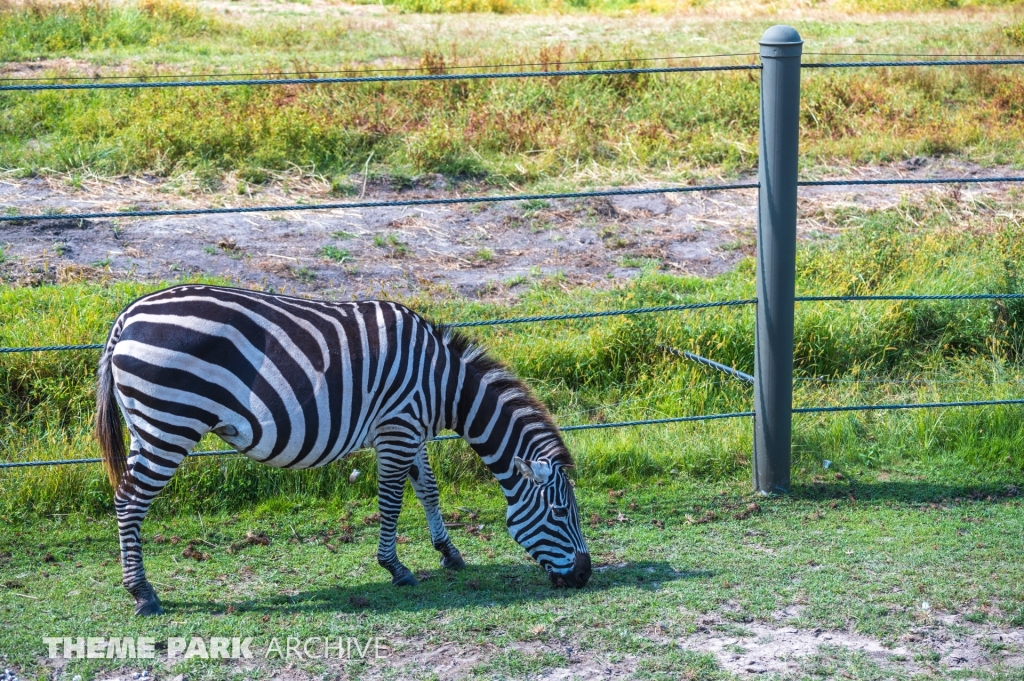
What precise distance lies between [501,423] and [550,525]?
0.48m

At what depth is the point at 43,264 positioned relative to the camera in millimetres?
7625

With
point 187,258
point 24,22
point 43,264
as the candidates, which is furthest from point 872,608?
point 24,22

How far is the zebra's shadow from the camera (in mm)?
4125

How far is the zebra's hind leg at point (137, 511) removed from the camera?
13.2 ft

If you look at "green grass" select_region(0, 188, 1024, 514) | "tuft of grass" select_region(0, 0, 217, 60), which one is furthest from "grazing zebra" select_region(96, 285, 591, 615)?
"tuft of grass" select_region(0, 0, 217, 60)

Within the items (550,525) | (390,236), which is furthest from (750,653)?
(390,236)

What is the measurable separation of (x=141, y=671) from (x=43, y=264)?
15.9 ft

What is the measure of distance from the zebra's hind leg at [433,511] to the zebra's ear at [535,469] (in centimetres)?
49

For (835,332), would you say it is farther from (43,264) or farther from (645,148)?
(43,264)

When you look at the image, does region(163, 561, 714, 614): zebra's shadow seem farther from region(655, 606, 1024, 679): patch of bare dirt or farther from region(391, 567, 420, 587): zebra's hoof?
region(655, 606, 1024, 679): patch of bare dirt

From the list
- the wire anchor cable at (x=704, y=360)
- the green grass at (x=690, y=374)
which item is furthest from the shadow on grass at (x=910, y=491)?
the wire anchor cable at (x=704, y=360)

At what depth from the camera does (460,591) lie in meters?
4.27

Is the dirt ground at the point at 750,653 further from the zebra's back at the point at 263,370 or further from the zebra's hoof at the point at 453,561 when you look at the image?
the zebra's back at the point at 263,370

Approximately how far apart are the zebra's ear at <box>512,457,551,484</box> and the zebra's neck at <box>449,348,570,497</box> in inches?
3.4
